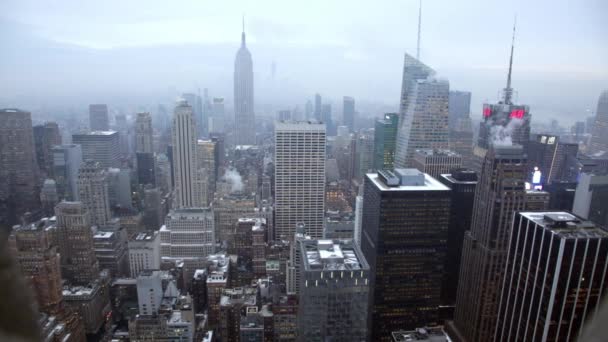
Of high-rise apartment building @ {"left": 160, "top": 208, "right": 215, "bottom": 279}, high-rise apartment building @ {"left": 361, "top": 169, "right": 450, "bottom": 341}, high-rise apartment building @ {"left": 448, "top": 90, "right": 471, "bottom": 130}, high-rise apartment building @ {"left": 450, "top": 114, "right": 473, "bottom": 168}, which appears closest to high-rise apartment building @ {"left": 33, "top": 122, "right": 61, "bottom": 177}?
high-rise apartment building @ {"left": 160, "top": 208, "right": 215, "bottom": 279}

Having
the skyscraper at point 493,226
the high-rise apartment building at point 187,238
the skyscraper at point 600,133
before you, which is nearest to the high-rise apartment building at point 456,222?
the skyscraper at point 493,226

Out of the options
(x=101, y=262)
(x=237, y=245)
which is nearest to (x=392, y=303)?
(x=237, y=245)

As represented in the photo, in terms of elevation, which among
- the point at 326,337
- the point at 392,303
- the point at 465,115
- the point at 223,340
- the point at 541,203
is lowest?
the point at 223,340

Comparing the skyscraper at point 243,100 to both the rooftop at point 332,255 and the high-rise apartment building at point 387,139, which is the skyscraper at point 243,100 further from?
the rooftop at point 332,255

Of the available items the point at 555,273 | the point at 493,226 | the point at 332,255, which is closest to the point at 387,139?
the point at 493,226

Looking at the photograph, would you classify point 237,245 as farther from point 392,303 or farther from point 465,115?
point 465,115

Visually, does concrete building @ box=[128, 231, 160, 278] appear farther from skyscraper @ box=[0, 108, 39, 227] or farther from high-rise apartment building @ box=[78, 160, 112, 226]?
Answer: skyscraper @ box=[0, 108, 39, 227]

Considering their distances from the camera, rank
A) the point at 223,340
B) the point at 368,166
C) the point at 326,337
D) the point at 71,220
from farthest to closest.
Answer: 1. the point at 368,166
2. the point at 71,220
3. the point at 223,340
4. the point at 326,337
